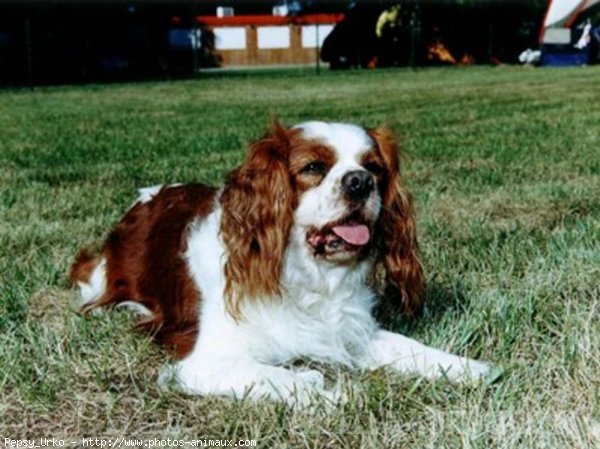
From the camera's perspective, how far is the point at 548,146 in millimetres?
9148

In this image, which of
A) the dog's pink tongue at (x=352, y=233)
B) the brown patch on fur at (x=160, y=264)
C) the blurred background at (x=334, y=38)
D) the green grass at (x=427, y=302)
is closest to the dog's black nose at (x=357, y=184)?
the dog's pink tongue at (x=352, y=233)

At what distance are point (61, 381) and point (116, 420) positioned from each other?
35cm

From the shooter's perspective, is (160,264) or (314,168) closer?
(314,168)

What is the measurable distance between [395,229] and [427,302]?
58 cm

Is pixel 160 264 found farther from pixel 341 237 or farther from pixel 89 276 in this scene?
pixel 341 237

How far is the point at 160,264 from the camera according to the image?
3832mm

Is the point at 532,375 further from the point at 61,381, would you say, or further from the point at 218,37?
the point at 218,37

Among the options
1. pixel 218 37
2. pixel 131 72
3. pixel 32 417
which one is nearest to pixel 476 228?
pixel 32 417

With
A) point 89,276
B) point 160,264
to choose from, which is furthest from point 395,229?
point 89,276

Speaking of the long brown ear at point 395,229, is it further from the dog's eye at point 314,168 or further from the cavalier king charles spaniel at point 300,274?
the dog's eye at point 314,168

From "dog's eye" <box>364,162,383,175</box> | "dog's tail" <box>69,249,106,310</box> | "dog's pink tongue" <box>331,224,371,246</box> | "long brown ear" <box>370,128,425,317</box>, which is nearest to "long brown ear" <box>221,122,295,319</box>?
"dog's pink tongue" <box>331,224,371,246</box>

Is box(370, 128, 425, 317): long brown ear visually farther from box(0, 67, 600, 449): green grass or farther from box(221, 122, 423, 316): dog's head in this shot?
box(0, 67, 600, 449): green grass

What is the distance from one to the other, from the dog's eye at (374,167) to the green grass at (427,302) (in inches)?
24.1

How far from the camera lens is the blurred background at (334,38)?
3253cm
